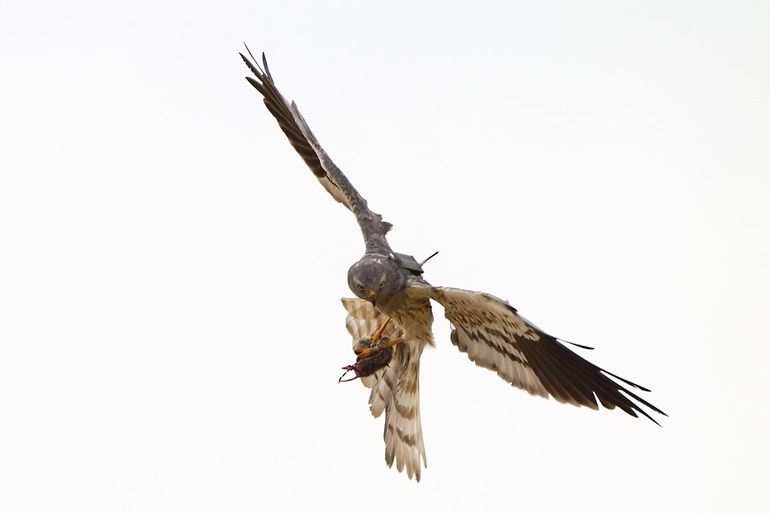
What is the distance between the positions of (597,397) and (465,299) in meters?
0.85

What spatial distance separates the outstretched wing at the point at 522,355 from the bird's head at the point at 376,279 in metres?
0.19

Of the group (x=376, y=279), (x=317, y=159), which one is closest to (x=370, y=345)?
(x=376, y=279)

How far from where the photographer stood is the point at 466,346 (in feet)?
23.8

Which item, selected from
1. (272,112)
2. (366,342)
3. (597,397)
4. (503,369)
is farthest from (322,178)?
(597,397)

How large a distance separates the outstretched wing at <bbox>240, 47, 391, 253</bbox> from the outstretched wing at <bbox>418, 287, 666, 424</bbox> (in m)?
0.70

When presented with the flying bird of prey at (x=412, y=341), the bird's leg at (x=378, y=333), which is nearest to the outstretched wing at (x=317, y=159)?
the flying bird of prey at (x=412, y=341)

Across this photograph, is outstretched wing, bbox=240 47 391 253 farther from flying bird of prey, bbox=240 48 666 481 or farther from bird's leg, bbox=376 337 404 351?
bird's leg, bbox=376 337 404 351

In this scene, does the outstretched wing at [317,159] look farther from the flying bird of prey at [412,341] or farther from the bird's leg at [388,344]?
the bird's leg at [388,344]

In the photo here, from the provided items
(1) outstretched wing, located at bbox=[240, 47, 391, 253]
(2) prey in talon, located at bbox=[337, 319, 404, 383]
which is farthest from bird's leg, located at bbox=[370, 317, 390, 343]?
(1) outstretched wing, located at bbox=[240, 47, 391, 253]

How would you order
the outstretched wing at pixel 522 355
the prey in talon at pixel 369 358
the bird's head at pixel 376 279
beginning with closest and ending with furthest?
the outstretched wing at pixel 522 355, the bird's head at pixel 376 279, the prey in talon at pixel 369 358

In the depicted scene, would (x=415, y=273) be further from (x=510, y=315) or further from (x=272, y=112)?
(x=272, y=112)

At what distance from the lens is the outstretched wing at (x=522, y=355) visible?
6527 millimetres

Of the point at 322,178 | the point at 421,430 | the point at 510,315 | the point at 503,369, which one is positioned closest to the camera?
the point at 510,315

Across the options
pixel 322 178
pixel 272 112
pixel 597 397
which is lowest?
pixel 597 397
